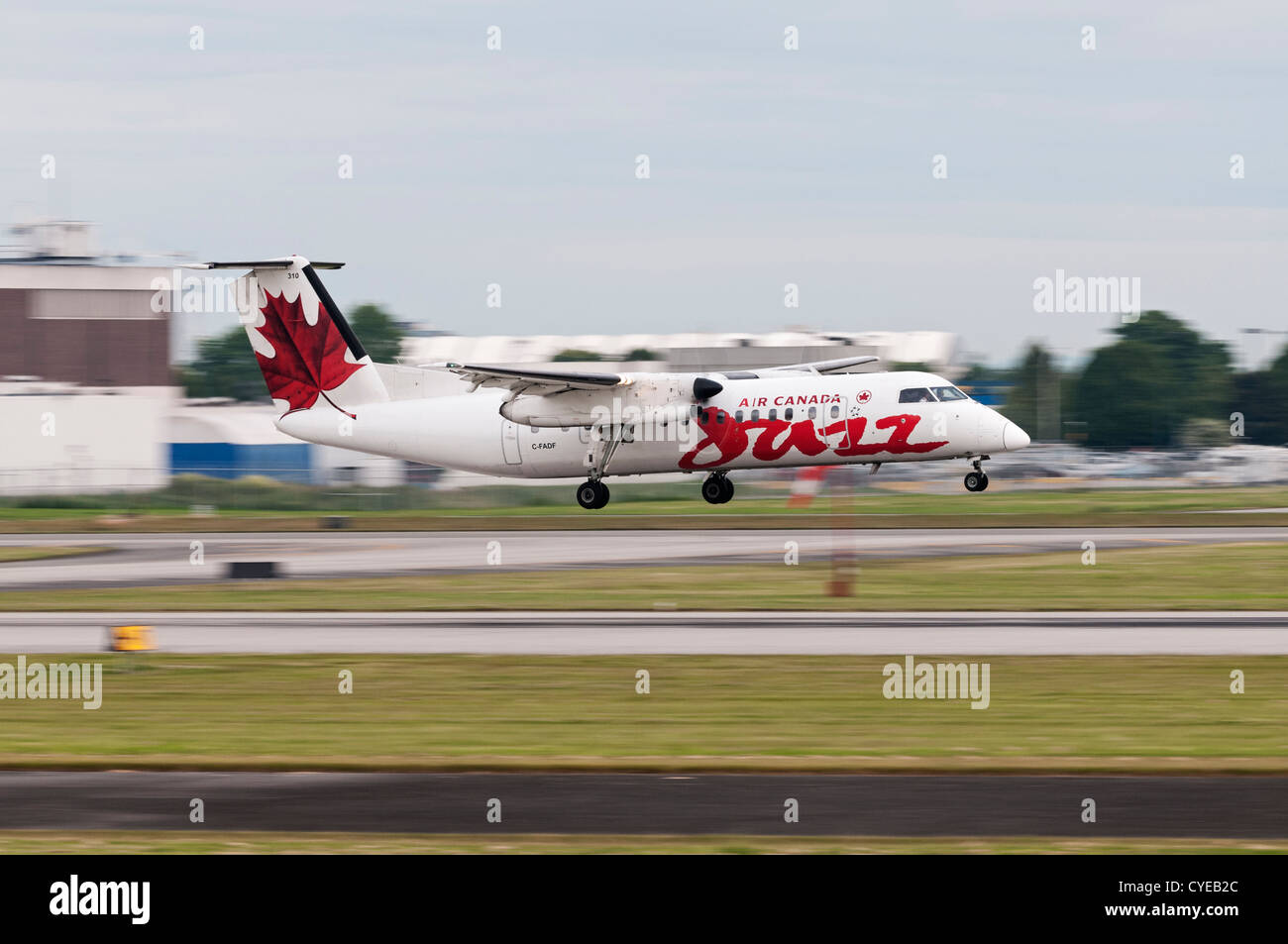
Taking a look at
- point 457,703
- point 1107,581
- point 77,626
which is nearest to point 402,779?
point 457,703

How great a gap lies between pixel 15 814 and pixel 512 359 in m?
115

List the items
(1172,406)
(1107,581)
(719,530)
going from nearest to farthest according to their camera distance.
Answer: (1107,581) → (719,530) → (1172,406)

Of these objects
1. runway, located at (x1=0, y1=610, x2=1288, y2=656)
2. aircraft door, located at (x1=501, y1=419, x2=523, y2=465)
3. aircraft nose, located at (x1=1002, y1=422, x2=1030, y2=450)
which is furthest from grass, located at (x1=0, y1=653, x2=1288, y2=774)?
aircraft door, located at (x1=501, y1=419, x2=523, y2=465)

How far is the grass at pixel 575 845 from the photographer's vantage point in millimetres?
12219

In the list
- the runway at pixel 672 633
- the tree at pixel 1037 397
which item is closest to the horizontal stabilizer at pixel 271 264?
the runway at pixel 672 633

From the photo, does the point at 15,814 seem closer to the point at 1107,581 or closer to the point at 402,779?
the point at 402,779

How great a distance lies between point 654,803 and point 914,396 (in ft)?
91.9

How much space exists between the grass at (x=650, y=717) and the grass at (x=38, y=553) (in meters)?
20.4

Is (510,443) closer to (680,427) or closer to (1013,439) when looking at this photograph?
(680,427)

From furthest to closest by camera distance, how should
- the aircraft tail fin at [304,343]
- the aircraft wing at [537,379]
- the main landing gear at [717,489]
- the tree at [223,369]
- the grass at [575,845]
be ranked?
the tree at [223,369], the aircraft tail fin at [304,343], the main landing gear at [717,489], the aircraft wing at [537,379], the grass at [575,845]

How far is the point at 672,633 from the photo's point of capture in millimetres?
26328

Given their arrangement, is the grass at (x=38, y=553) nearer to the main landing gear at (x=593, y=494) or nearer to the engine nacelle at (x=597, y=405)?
the engine nacelle at (x=597, y=405)

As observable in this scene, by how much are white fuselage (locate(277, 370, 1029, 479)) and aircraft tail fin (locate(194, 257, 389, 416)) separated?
54 cm

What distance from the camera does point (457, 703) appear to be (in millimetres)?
20109
